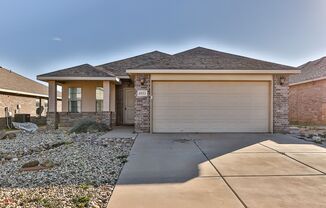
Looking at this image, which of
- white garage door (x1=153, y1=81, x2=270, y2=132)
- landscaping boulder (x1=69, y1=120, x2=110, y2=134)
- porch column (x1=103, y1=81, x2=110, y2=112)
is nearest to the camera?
white garage door (x1=153, y1=81, x2=270, y2=132)

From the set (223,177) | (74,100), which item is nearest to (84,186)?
(223,177)

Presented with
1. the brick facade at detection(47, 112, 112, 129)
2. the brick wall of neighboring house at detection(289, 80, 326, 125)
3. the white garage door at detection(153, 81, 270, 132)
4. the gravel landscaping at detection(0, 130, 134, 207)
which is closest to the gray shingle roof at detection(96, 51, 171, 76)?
the brick facade at detection(47, 112, 112, 129)

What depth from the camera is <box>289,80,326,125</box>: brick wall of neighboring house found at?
1533cm

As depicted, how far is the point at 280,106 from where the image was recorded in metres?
10.6

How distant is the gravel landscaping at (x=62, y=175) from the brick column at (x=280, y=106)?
6866mm

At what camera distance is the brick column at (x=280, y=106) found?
1061cm

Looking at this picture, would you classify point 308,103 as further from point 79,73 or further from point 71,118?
point 71,118

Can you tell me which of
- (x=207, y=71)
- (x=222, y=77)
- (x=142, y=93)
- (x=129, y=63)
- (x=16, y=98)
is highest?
(x=129, y=63)

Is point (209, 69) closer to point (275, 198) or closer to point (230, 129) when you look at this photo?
point (230, 129)

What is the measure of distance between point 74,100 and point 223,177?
12.0 m

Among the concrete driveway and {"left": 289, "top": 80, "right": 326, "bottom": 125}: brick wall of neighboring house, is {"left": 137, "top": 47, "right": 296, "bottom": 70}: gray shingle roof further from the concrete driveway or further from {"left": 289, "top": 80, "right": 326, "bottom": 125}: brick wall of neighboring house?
{"left": 289, "top": 80, "right": 326, "bottom": 125}: brick wall of neighboring house

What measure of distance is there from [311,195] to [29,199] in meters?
4.25

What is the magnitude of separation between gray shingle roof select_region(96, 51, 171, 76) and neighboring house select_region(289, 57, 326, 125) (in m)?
9.95

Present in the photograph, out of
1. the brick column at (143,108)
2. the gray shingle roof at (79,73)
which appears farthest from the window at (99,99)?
the brick column at (143,108)
